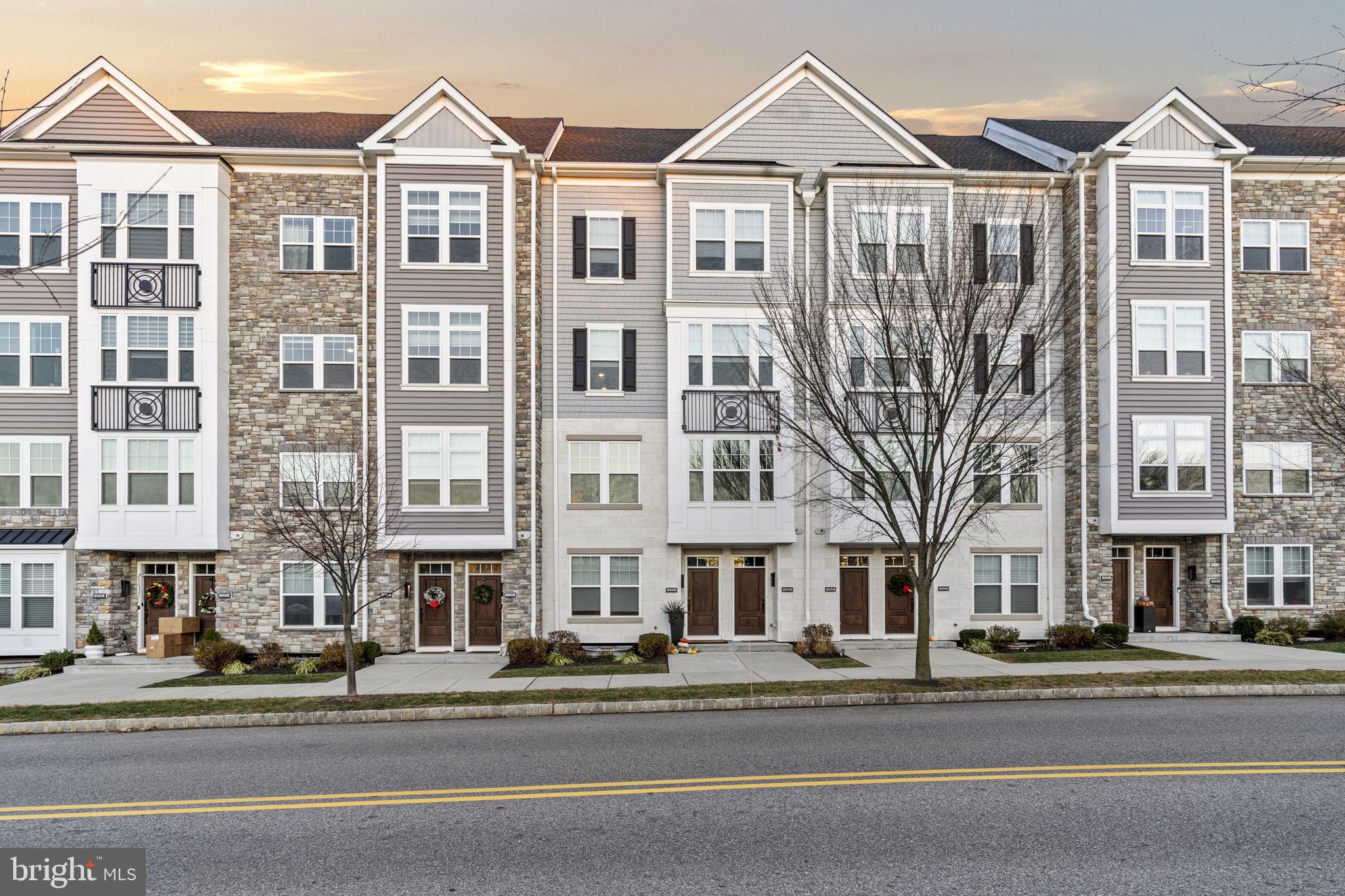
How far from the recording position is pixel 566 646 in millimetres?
19328

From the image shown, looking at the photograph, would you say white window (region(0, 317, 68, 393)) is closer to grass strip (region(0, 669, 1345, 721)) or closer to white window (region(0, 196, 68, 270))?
white window (region(0, 196, 68, 270))

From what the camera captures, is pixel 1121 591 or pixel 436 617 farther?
pixel 1121 591

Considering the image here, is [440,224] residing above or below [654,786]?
above

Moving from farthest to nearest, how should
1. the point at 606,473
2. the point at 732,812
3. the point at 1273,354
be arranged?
the point at 1273,354
the point at 606,473
the point at 732,812

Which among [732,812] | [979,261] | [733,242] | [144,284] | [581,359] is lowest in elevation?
[732,812]

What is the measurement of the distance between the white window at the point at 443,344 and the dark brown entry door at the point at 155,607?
852cm

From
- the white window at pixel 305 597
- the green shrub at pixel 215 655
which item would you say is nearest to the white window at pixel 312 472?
the white window at pixel 305 597

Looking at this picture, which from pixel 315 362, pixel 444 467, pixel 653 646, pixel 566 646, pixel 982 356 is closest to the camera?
pixel 982 356

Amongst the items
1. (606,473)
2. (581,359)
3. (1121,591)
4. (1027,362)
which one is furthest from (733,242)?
(1121,591)

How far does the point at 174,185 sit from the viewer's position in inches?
808

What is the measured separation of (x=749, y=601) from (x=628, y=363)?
7.29 metres

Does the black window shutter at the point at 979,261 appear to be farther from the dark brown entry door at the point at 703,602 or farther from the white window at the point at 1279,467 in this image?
the white window at the point at 1279,467

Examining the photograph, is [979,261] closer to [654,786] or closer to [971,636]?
[971,636]

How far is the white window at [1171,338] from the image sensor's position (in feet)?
70.8
